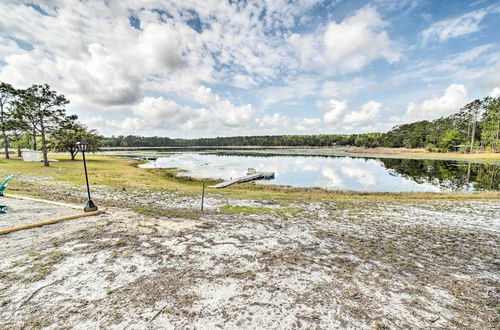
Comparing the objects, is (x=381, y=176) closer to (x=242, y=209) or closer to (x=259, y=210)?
(x=259, y=210)

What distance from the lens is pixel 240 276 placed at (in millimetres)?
4754

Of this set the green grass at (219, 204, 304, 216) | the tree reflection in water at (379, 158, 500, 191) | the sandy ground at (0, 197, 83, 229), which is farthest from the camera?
the tree reflection in water at (379, 158, 500, 191)

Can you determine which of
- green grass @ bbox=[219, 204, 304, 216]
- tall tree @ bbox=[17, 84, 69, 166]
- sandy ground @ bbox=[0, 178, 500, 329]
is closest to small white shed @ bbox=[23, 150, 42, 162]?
tall tree @ bbox=[17, 84, 69, 166]

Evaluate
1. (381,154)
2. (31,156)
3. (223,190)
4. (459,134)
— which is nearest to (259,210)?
(223,190)

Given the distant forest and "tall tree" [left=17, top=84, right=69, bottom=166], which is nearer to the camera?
"tall tree" [left=17, top=84, right=69, bottom=166]

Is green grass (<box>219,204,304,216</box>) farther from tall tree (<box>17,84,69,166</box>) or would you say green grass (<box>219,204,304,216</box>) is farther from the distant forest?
the distant forest

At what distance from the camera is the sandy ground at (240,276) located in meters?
3.56

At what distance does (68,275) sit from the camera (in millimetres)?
4523

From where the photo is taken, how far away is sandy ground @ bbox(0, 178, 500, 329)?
3.56 m

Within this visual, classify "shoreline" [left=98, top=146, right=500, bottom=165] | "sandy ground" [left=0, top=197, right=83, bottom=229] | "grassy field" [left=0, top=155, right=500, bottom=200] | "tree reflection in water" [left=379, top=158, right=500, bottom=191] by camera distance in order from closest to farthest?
1. "sandy ground" [left=0, top=197, right=83, bottom=229]
2. "grassy field" [left=0, top=155, right=500, bottom=200]
3. "tree reflection in water" [left=379, top=158, right=500, bottom=191]
4. "shoreline" [left=98, top=146, right=500, bottom=165]

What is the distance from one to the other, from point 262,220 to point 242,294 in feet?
17.5

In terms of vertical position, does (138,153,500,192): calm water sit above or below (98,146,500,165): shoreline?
below

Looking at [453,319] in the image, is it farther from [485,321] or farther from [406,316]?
[406,316]

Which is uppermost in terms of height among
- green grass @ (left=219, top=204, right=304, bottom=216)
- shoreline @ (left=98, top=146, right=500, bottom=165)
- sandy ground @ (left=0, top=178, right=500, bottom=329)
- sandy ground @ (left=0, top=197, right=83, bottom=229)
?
shoreline @ (left=98, top=146, right=500, bottom=165)
